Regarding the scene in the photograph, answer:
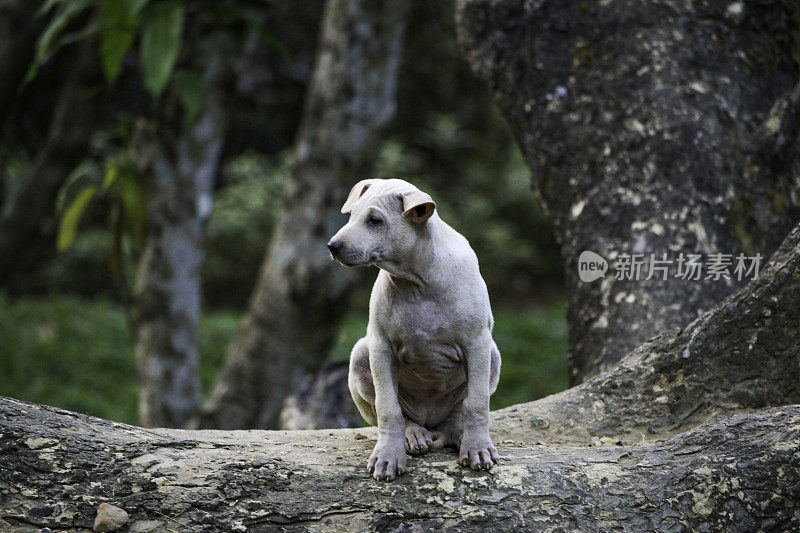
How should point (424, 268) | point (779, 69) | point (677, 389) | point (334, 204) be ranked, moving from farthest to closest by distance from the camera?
1. point (334, 204)
2. point (779, 69)
3. point (677, 389)
4. point (424, 268)

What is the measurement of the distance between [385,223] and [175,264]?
4.09 metres

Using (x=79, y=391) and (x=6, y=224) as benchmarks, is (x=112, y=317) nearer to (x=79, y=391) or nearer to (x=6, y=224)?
(x=79, y=391)

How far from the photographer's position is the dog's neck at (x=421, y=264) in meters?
2.92

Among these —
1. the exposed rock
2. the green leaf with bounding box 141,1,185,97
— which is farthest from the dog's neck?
the green leaf with bounding box 141,1,185,97

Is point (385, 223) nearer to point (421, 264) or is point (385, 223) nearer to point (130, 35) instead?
point (421, 264)

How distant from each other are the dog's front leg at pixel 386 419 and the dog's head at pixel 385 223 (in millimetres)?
394

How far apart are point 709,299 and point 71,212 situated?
14.3ft

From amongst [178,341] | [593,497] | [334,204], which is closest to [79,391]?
[178,341]

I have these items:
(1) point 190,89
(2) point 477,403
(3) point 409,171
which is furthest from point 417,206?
(3) point 409,171

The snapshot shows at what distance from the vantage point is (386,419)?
2973 millimetres

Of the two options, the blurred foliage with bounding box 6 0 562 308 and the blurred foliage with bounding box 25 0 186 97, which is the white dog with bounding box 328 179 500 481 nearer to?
the blurred foliage with bounding box 25 0 186 97

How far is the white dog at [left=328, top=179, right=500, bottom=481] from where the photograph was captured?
9.28ft

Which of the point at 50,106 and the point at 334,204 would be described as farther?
the point at 50,106

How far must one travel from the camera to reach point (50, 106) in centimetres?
831
